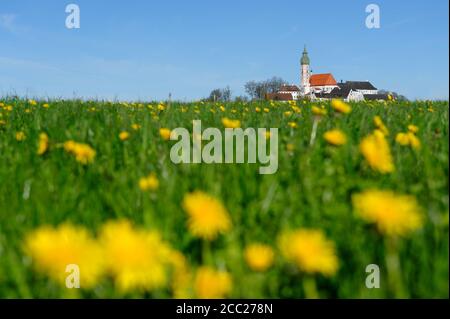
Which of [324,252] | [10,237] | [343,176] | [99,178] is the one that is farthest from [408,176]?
[10,237]

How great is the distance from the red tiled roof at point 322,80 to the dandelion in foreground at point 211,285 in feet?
348

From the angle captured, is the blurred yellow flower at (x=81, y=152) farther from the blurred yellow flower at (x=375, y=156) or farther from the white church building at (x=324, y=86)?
the white church building at (x=324, y=86)

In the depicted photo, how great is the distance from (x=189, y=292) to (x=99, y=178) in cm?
115

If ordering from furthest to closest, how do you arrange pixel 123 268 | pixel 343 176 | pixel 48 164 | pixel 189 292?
pixel 48 164
pixel 343 176
pixel 189 292
pixel 123 268

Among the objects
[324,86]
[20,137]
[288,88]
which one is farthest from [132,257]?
[324,86]

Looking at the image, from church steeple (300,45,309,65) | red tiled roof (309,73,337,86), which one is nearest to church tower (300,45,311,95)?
church steeple (300,45,309,65)

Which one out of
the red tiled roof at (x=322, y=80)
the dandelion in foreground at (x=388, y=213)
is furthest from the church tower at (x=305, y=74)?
the dandelion in foreground at (x=388, y=213)

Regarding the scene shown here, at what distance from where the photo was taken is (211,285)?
1234 millimetres

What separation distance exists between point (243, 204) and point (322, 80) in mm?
107147

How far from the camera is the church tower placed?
329 feet

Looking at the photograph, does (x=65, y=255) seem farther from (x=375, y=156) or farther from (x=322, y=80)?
(x=322, y=80)
